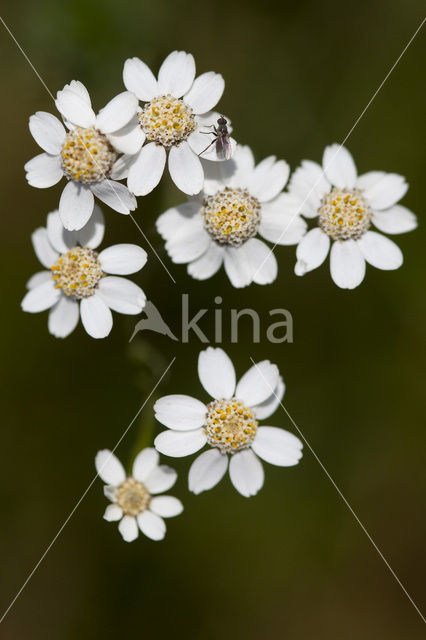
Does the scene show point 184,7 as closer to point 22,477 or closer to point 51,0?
point 51,0

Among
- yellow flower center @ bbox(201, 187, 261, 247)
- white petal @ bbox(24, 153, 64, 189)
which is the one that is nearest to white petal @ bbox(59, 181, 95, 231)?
white petal @ bbox(24, 153, 64, 189)

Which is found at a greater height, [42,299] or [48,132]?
[48,132]

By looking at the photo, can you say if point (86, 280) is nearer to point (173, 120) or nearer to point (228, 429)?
point (173, 120)

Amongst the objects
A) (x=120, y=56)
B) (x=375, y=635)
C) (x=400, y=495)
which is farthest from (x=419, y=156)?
(x=375, y=635)

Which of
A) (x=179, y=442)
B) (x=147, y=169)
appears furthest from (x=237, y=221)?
(x=179, y=442)

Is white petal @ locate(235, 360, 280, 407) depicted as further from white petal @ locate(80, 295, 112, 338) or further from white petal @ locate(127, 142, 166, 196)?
white petal @ locate(127, 142, 166, 196)

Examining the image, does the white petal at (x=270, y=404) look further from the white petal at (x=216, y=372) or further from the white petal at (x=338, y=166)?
the white petal at (x=338, y=166)
